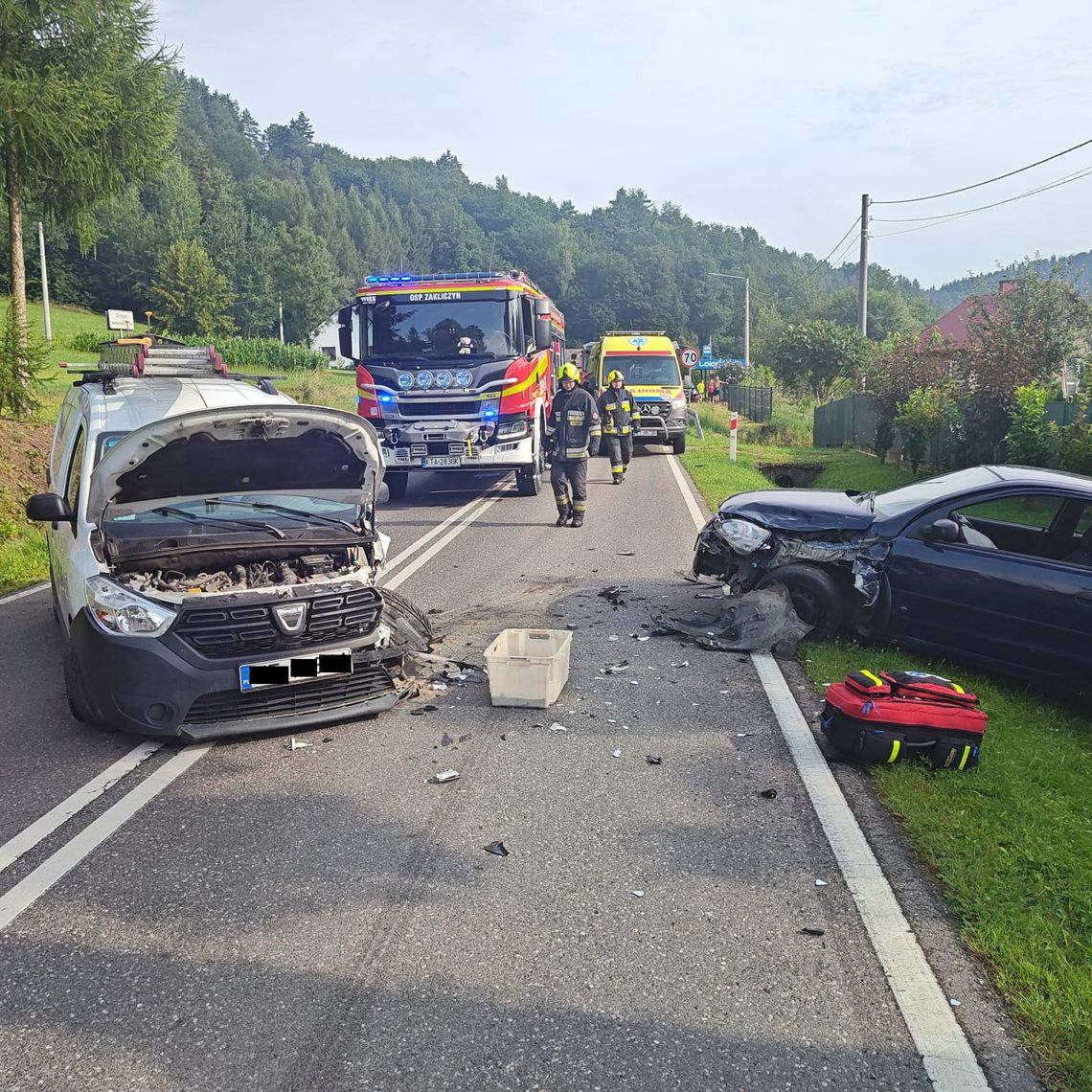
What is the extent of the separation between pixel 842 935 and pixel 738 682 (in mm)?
3083

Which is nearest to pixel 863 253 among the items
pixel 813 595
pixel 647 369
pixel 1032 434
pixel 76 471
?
pixel 647 369

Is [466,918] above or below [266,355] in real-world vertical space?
below

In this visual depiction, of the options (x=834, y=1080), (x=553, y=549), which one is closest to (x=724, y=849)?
(x=834, y=1080)

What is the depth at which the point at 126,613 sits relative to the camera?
5238 mm

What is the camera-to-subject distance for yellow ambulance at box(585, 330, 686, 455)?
2289cm

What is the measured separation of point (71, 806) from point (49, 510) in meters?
1.87

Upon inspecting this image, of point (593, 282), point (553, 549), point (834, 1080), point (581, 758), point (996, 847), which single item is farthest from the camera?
point (593, 282)

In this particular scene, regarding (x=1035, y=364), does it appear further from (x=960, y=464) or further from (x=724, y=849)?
(x=724, y=849)

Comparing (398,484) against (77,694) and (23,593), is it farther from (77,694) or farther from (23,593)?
(77,694)

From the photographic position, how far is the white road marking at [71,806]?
4309 millimetres

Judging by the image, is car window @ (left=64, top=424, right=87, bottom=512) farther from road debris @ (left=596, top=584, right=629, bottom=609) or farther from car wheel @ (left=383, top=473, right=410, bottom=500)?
car wheel @ (left=383, top=473, right=410, bottom=500)

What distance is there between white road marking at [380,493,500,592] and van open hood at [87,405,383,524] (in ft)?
8.04

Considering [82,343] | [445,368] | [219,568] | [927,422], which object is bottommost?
[219,568]

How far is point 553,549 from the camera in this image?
11141mm
